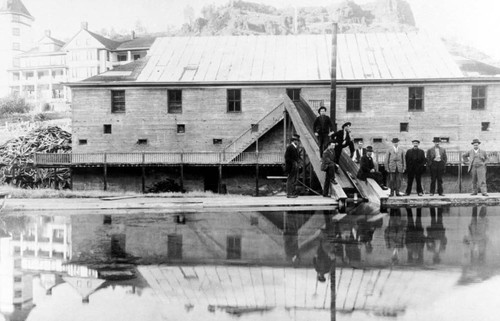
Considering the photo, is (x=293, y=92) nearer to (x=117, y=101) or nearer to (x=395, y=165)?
(x=117, y=101)

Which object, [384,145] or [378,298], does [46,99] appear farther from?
[378,298]

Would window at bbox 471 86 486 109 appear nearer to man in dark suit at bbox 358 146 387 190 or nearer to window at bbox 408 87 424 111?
window at bbox 408 87 424 111

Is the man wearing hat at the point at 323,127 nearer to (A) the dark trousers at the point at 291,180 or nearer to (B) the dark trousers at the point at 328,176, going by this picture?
(A) the dark trousers at the point at 291,180

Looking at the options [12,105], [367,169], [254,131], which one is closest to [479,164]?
[367,169]

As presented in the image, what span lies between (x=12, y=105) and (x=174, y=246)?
41.3 m

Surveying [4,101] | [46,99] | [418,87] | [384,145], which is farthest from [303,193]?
[46,99]

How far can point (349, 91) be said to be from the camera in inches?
1122

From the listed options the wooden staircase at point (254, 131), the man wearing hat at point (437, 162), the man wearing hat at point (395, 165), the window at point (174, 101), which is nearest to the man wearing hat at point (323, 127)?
the man wearing hat at point (395, 165)

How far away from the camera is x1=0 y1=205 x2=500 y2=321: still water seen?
5.14 metres

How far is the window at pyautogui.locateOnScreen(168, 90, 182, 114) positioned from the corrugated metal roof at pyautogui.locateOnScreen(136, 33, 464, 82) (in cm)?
82

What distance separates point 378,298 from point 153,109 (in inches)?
997

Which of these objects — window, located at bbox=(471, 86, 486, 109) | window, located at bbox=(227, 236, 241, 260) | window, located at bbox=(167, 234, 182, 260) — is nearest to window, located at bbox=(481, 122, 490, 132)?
window, located at bbox=(471, 86, 486, 109)

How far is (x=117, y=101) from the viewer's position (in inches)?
Result: 1160

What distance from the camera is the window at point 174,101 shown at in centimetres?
2908
